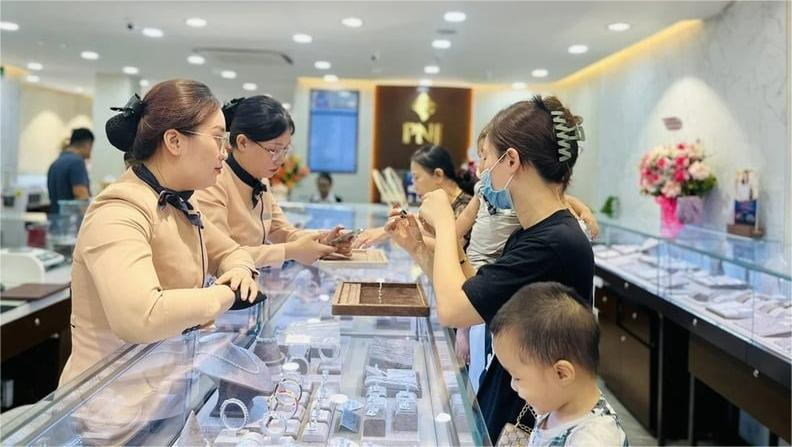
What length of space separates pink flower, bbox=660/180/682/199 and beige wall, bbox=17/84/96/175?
955 cm

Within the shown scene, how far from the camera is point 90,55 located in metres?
7.18

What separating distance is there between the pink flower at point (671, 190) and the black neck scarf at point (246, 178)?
3.52 m

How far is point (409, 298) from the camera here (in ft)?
5.92

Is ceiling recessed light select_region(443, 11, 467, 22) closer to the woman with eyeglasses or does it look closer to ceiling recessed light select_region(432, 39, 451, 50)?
ceiling recessed light select_region(432, 39, 451, 50)

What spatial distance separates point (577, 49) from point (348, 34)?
2244 millimetres

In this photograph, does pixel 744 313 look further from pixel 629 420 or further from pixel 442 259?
pixel 442 259

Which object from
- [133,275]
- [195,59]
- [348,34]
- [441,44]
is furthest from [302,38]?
[133,275]

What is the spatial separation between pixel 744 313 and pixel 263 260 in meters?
2.28

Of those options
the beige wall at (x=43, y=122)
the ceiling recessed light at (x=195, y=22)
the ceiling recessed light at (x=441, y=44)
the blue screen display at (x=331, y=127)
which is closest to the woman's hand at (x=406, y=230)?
the ceiling recessed light at (x=195, y=22)

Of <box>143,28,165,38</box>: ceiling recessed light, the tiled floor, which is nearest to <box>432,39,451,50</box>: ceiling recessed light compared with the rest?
<box>143,28,165,38</box>: ceiling recessed light

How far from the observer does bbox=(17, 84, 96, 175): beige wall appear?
1011 cm

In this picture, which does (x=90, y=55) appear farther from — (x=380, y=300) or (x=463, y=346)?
(x=463, y=346)

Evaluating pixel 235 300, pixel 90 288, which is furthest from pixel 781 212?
pixel 90 288

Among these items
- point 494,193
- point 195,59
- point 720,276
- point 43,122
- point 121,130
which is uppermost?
point 195,59
